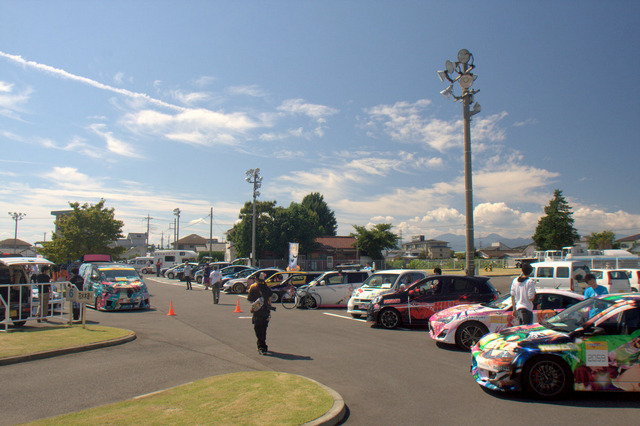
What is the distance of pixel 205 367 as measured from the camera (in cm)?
797

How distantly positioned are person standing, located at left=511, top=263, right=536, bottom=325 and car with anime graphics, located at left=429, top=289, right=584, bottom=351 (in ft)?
2.42

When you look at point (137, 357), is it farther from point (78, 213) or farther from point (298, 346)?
point (78, 213)

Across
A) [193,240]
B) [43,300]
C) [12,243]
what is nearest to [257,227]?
[43,300]

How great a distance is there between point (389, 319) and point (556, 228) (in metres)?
56.6

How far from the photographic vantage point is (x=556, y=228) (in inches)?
2383

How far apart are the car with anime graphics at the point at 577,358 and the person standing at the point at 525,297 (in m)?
2.33

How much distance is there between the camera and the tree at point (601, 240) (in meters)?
72.7

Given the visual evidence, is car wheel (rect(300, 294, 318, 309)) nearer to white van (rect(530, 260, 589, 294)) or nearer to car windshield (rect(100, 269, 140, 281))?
car windshield (rect(100, 269, 140, 281))

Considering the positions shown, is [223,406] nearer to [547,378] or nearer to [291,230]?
[547,378]

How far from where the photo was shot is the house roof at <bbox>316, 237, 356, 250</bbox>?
62906 millimetres

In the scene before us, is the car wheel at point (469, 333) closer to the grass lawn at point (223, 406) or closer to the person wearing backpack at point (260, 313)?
the person wearing backpack at point (260, 313)

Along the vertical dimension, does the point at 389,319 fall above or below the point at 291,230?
below

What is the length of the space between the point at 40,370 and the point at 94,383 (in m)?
1.58

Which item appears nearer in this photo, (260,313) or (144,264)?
(260,313)
